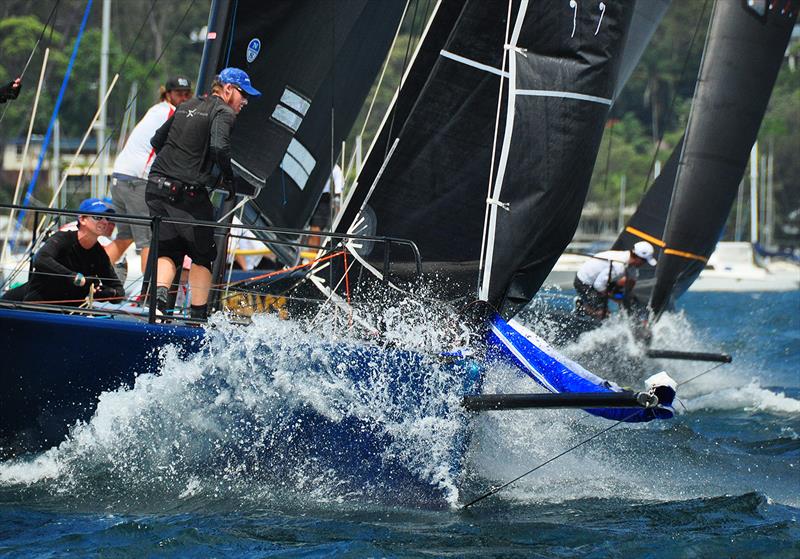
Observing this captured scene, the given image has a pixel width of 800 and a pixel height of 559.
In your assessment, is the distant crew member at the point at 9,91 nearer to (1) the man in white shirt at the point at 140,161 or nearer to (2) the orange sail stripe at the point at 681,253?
(1) the man in white shirt at the point at 140,161

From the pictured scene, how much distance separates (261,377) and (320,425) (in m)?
0.38

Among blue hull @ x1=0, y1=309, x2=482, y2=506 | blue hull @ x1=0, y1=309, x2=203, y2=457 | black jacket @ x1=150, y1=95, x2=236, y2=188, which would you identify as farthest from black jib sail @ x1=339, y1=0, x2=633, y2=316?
blue hull @ x1=0, y1=309, x2=203, y2=457

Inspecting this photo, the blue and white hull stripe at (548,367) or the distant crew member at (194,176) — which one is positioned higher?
the distant crew member at (194,176)

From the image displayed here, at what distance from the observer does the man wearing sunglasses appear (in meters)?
6.50

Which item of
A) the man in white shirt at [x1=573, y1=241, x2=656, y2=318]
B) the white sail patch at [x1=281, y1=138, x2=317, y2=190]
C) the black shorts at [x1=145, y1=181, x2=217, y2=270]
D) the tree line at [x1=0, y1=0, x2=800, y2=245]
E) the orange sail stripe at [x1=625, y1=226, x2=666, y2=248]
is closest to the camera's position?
the black shorts at [x1=145, y1=181, x2=217, y2=270]

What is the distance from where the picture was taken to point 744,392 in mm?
10742

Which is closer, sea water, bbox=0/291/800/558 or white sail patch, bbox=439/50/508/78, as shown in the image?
sea water, bbox=0/291/800/558

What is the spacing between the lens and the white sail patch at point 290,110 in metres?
8.27

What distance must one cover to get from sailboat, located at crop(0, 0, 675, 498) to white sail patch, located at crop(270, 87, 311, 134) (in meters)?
1.54

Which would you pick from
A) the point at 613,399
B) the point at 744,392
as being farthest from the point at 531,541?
the point at 744,392

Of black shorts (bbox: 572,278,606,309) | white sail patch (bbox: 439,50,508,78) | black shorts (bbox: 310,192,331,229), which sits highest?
white sail patch (bbox: 439,50,508,78)

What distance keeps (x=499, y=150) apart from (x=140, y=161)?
307cm

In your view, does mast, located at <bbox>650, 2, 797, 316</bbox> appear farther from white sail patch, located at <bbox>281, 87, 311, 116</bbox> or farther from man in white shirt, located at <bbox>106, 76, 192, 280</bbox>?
man in white shirt, located at <bbox>106, 76, 192, 280</bbox>

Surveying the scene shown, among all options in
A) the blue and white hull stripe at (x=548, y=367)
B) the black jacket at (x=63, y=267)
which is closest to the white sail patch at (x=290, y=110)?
Answer: the black jacket at (x=63, y=267)
